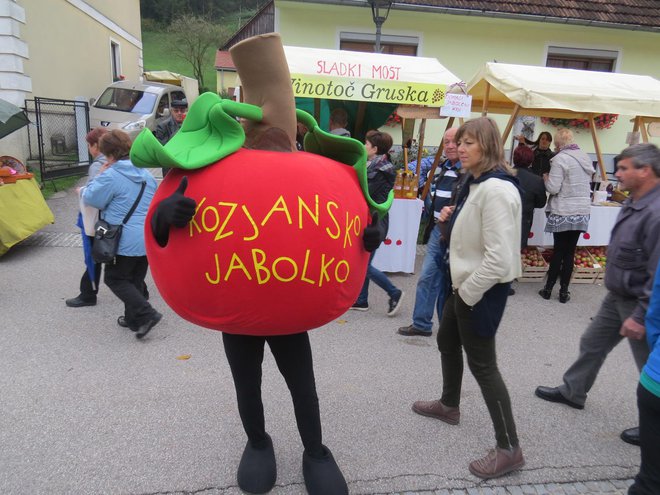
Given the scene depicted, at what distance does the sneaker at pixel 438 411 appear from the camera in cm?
306

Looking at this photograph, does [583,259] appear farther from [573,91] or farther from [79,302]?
[79,302]

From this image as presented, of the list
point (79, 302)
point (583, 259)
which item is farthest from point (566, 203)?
point (79, 302)

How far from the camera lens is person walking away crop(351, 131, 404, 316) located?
4484 mm

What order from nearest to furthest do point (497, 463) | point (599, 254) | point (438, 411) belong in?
point (497, 463) < point (438, 411) < point (599, 254)

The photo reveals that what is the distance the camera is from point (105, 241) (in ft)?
12.9

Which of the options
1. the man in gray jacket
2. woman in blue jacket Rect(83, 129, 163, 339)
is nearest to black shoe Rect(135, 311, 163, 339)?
woman in blue jacket Rect(83, 129, 163, 339)

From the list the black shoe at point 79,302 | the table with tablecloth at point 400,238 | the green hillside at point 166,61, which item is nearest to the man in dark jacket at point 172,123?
the black shoe at point 79,302

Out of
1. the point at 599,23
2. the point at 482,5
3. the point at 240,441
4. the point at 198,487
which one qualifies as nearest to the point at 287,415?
the point at 240,441

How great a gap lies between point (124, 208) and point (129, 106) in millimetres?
10579

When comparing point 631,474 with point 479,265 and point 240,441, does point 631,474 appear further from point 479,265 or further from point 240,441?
point 240,441

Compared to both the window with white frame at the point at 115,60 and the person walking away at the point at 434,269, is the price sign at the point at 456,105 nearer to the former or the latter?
the person walking away at the point at 434,269

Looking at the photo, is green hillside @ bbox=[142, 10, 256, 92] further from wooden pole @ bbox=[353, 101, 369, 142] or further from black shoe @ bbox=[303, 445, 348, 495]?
black shoe @ bbox=[303, 445, 348, 495]

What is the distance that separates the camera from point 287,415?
3072mm

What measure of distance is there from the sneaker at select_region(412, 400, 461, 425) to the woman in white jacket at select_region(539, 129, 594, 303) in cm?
318
